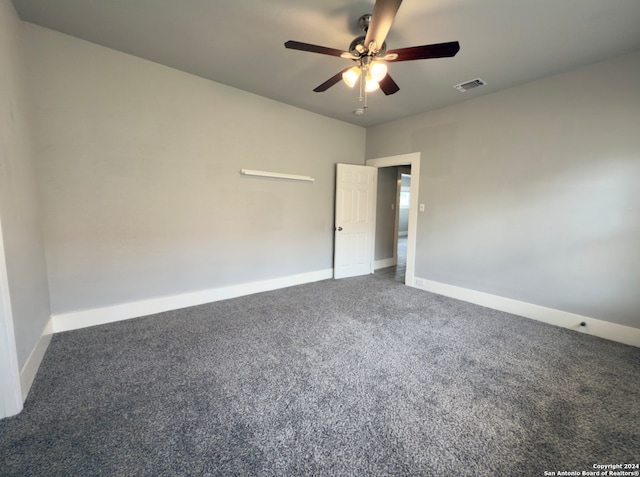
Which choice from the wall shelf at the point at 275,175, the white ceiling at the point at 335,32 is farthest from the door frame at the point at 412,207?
the wall shelf at the point at 275,175

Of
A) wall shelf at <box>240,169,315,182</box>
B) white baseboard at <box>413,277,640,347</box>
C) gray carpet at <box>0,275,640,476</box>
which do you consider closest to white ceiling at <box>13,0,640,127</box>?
wall shelf at <box>240,169,315,182</box>

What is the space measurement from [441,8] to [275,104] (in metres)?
2.43

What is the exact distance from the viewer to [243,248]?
3.68 meters

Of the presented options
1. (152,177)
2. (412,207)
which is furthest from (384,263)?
(152,177)

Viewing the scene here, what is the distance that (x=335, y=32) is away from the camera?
2.23m

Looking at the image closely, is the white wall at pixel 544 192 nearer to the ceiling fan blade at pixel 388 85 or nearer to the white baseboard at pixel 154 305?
the ceiling fan blade at pixel 388 85

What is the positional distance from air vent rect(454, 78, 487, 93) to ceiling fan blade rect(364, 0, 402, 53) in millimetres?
1812

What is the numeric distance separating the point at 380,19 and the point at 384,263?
14.7 feet

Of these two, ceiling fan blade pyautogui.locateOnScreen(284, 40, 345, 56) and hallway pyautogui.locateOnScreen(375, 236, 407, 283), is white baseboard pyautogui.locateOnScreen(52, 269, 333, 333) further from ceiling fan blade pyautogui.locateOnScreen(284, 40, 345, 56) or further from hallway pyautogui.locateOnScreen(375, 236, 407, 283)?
ceiling fan blade pyautogui.locateOnScreen(284, 40, 345, 56)

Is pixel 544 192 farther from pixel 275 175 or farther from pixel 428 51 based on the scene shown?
pixel 275 175

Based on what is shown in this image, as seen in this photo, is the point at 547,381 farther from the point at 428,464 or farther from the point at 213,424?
the point at 213,424

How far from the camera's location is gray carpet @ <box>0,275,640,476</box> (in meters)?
1.33

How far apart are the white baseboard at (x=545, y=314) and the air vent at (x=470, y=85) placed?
2650mm

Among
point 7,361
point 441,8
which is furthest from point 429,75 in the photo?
point 7,361
